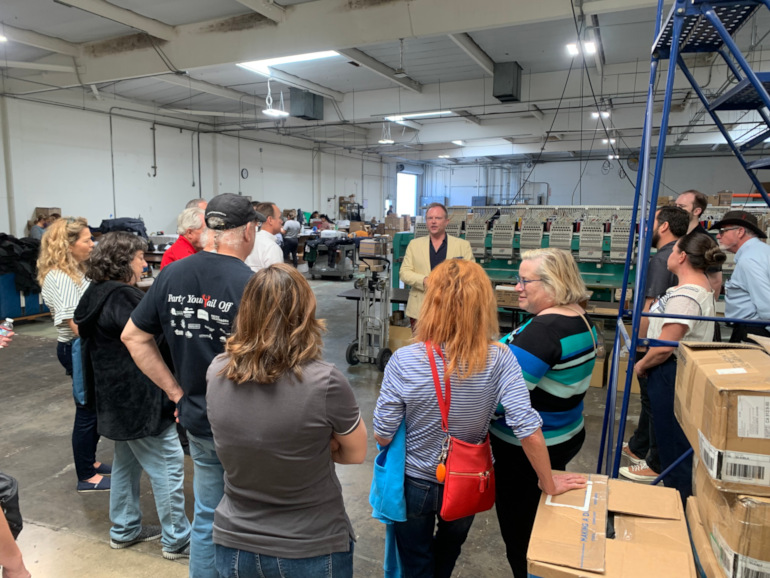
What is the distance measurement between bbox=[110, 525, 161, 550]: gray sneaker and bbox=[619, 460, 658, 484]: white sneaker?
98.7 inches

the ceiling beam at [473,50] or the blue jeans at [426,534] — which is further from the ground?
the ceiling beam at [473,50]

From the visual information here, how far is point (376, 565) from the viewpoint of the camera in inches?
88.4

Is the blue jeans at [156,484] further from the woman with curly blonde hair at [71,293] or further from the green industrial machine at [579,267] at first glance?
the green industrial machine at [579,267]

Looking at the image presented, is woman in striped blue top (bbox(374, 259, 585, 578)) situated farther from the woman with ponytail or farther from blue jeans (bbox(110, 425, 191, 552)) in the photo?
blue jeans (bbox(110, 425, 191, 552))

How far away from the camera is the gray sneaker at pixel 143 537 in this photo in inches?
Result: 91.8

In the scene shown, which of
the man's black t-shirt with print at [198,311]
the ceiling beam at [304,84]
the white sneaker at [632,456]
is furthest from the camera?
the ceiling beam at [304,84]

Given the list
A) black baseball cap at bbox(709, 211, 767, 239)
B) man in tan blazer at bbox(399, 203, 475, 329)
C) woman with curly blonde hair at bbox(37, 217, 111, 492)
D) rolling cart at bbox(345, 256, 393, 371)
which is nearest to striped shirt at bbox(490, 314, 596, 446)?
black baseball cap at bbox(709, 211, 767, 239)

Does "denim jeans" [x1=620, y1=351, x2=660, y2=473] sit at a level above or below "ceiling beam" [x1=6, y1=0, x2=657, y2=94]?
below

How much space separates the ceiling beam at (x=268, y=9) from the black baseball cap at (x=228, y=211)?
14.3 feet

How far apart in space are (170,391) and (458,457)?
1091 millimetres

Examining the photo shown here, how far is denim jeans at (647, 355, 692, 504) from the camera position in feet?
6.70

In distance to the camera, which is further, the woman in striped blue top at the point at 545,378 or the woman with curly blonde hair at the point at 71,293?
the woman with curly blonde hair at the point at 71,293

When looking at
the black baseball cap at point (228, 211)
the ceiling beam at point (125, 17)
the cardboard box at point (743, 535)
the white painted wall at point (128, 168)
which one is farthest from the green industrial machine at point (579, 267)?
the white painted wall at point (128, 168)

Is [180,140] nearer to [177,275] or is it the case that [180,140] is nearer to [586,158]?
[177,275]
